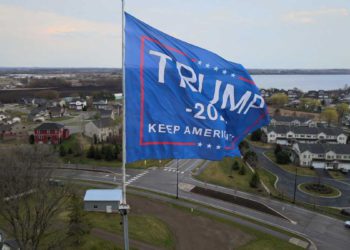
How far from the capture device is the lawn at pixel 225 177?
126ft

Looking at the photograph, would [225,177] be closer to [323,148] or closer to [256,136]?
[323,148]

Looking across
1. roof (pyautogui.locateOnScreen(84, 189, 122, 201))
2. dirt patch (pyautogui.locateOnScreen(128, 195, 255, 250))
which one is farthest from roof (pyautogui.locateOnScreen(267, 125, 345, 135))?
roof (pyautogui.locateOnScreen(84, 189, 122, 201))

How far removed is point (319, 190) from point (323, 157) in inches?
520

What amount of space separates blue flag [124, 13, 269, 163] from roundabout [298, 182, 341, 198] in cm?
3282

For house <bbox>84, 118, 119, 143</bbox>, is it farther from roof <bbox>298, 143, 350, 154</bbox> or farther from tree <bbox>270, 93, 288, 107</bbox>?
tree <bbox>270, 93, 288, 107</bbox>

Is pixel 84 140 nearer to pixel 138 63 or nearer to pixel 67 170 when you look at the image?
pixel 67 170

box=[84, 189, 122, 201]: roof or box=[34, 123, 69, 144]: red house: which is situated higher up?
box=[34, 123, 69, 144]: red house

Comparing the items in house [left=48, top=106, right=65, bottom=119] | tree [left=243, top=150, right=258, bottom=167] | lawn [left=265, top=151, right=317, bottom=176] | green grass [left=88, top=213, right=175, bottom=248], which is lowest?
green grass [left=88, top=213, right=175, bottom=248]

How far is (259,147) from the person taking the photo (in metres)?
59.8

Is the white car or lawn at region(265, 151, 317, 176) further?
lawn at region(265, 151, 317, 176)

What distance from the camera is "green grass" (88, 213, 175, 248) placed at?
2514 centimetres

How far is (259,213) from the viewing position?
31094mm

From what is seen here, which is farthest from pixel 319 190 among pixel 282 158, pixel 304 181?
pixel 282 158

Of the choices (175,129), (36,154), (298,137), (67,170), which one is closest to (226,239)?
(36,154)
